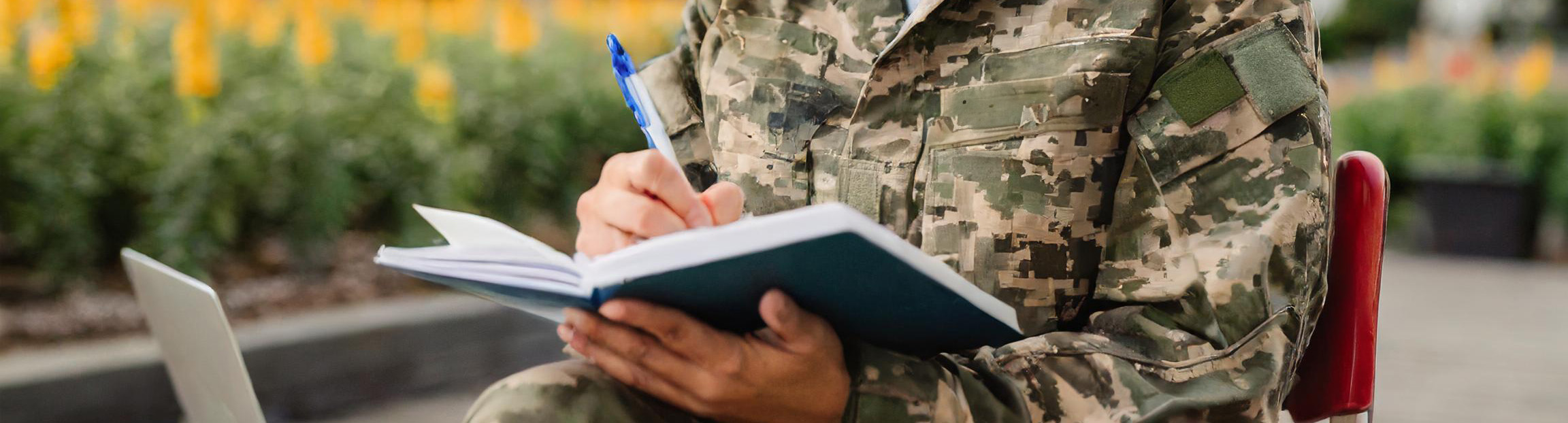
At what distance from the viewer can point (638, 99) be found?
1.16m

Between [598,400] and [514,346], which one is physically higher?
[598,400]

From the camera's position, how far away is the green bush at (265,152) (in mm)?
3361

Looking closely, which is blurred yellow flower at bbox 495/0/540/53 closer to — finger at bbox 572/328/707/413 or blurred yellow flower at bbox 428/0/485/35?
blurred yellow flower at bbox 428/0/485/35

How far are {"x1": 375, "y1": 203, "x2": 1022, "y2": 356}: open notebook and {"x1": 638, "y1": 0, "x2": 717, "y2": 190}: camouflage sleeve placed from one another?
501 millimetres

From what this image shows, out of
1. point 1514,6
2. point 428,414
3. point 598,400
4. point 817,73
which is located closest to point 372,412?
point 428,414

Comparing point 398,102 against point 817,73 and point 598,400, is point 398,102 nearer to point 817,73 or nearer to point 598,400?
point 817,73

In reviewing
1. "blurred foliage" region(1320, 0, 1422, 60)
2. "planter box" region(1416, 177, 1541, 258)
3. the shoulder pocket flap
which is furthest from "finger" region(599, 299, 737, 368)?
"blurred foliage" region(1320, 0, 1422, 60)

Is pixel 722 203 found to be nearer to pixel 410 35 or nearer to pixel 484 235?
pixel 484 235

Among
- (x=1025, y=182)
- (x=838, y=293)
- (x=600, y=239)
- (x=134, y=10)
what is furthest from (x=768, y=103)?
(x=134, y=10)

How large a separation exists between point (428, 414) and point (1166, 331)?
2.94m

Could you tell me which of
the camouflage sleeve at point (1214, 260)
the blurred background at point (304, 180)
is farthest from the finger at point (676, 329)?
the blurred background at point (304, 180)

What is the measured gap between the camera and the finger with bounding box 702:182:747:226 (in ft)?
3.40

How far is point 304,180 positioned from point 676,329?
124 inches

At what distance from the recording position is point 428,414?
366 centimetres
